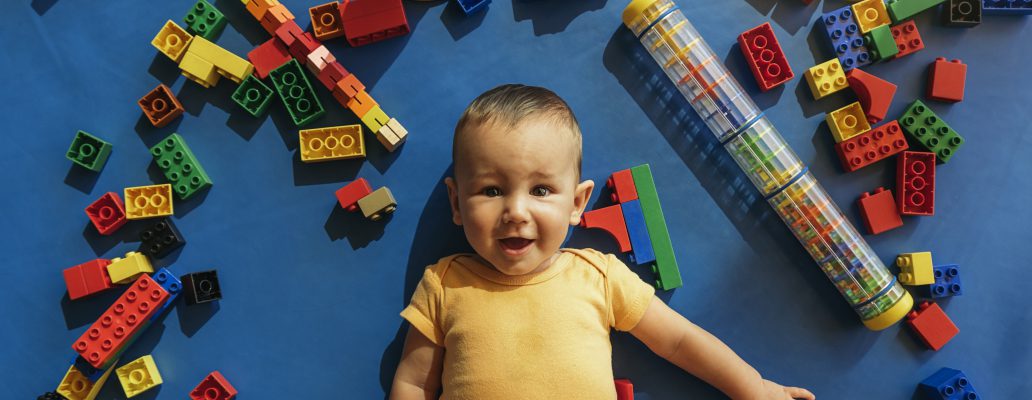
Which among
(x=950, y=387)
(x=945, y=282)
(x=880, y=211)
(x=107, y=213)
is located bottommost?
(x=950, y=387)

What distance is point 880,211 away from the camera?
111 centimetres

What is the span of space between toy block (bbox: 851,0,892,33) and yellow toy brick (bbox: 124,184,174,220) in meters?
1.21

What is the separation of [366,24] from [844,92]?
2.73 feet

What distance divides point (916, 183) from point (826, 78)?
238mm

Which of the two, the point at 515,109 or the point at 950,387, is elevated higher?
the point at 515,109

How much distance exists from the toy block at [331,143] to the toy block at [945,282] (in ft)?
3.28

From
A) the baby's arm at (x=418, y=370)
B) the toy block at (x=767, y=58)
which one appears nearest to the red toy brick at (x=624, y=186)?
the toy block at (x=767, y=58)

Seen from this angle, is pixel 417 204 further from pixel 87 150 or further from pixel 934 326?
pixel 934 326

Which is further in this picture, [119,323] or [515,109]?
[119,323]

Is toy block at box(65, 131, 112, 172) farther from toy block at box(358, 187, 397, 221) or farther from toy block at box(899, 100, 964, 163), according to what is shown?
toy block at box(899, 100, 964, 163)

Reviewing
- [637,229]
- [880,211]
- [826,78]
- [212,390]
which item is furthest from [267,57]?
[880,211]

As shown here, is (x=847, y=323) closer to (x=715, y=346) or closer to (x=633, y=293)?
(x=715, y=346)

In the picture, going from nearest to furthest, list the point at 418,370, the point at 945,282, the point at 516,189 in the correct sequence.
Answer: the point at 516,189
the point at 418,370
the point at 945,282

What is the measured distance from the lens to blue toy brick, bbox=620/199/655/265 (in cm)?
108
